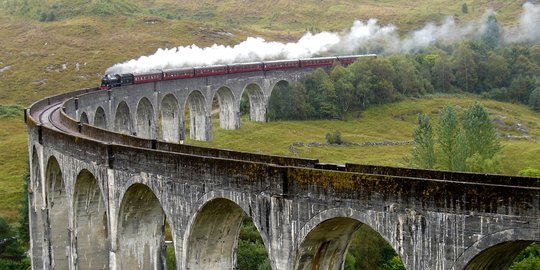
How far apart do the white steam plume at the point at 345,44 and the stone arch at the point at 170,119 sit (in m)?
20.6

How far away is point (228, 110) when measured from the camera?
4161 inches

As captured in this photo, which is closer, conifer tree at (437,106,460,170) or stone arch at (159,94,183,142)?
conifer tree at (437,106,460,170)

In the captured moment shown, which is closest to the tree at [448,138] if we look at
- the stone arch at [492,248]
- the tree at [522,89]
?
the stone arch at [492,248]

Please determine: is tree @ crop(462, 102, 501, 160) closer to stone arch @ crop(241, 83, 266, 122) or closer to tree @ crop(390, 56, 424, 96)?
stone arch @ crop(241, 83, 266, 122)

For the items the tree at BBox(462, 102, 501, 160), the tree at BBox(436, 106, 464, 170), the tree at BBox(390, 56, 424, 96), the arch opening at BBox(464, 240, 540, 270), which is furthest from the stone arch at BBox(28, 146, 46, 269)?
the tree at BBox(390, 56, 424, 96)

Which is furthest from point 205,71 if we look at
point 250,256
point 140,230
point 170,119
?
point 140,230

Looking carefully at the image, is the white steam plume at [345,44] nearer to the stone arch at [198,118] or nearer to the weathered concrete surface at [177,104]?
the weathered concrete surface at [177,104]

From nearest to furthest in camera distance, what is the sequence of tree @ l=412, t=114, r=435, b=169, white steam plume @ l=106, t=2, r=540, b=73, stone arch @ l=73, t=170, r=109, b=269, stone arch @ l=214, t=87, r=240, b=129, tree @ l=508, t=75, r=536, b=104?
stone arch @ l=73, t=170, r=109, b=269 < tree @ l=412, t=114, r=435, b=169 < stone arch @ l=214, t=87, r=240, b=129 < tree @ l=508, t=75, r=536, b=104 < white steam plume @ l=106, t=2, r=540, b=73

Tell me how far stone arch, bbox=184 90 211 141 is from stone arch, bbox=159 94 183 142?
446 cm

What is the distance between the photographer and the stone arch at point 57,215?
4644 cm

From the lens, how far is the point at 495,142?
71562 mm

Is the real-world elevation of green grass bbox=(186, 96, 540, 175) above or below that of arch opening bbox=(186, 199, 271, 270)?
below

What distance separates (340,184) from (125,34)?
470 ft

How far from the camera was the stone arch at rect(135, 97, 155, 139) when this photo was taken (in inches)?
3450
